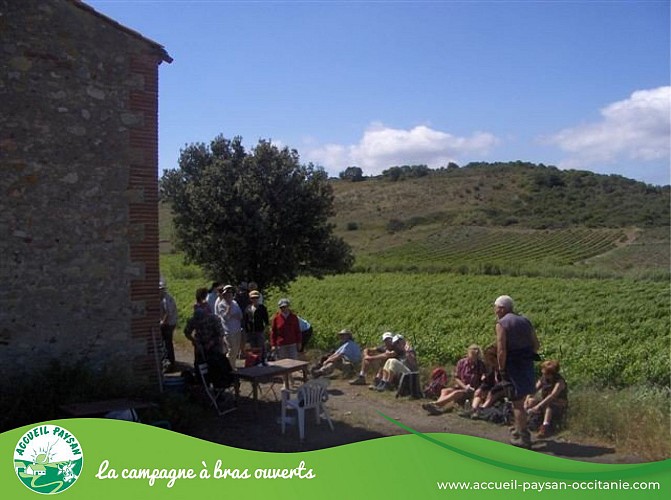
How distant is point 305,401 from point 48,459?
10.5ft

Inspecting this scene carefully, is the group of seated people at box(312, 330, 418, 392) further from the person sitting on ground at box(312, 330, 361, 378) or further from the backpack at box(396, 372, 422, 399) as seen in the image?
the backpack at box(396, 372, 422, 399)

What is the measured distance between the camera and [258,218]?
1703cm

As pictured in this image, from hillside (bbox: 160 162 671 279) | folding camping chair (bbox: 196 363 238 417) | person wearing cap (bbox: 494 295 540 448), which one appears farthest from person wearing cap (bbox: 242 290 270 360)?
hillside (bbox: 160 162 671 279)

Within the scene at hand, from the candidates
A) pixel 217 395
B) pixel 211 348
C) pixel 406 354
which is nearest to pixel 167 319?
pixel 211 348

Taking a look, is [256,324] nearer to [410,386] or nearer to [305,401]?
[410,386]

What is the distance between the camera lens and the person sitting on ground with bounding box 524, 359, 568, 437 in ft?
26.4

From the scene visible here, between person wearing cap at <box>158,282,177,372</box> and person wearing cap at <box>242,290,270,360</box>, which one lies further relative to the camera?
person wearing cap at <box>242,290,270,360</box>

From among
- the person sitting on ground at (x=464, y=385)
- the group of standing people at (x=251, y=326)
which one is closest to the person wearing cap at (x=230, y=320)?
the group of standing people at (x=251, y=326)

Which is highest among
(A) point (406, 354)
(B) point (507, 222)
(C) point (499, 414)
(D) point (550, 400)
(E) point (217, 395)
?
(B) point (507, 222)

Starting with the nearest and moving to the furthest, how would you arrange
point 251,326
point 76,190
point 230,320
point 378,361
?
1. point 76,190
2. point 230,320
3. point 378,361
4. point 251,326

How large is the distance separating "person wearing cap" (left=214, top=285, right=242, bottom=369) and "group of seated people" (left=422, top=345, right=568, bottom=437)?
3.60 meters

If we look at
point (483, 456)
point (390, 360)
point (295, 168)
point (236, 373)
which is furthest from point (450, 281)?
point (483, 456)

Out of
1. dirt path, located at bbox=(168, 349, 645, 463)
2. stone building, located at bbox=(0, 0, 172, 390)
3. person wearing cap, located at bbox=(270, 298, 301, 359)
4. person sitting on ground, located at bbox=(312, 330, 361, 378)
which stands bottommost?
dirt path, located at bbox=(168, 349, 645, 463)

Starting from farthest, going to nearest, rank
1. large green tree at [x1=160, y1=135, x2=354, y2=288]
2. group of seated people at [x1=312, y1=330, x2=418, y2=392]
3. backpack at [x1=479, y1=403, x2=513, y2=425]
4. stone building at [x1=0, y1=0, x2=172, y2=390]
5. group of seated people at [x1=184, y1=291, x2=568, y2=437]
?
large green tree at [x1=160, y1=135, x2=354, y2=288]
group of seated people at [x1=312, y1=330, x2=418, y2=392]
backpack at [x1=479, y1=403, x2=513, y2=425]
group of seated people at [x1=184, y1=291, x2=568, y2=437]
stone building at [x1=0, y1=0, x2=172, y2=390]
